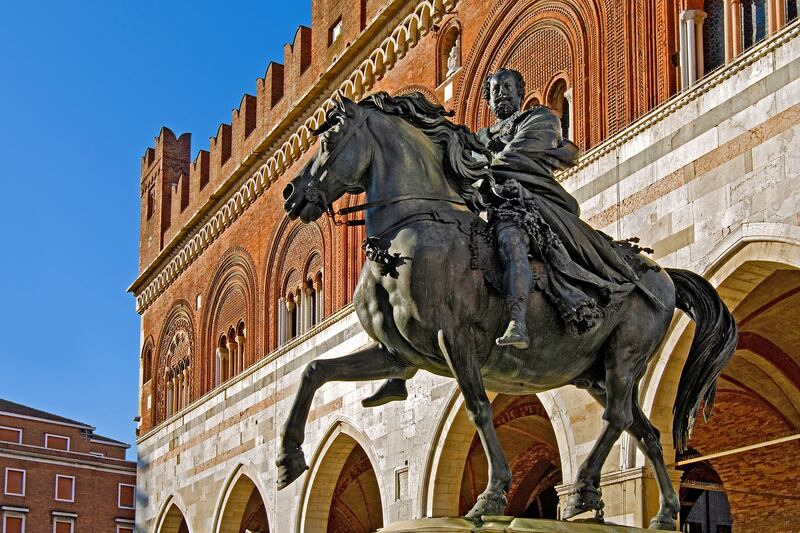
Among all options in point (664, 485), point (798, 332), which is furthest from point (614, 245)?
point (798, 332)

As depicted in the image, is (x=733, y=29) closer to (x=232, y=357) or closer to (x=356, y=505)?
(x=356, y=505)

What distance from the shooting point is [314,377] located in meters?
6.47

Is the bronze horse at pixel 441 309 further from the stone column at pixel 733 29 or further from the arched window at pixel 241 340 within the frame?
the arched window at pixel 241 340

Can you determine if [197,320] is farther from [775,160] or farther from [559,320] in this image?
[559,320]

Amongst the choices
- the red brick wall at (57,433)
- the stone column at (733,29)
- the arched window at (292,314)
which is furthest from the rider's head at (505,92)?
the red brick wall at (57,433)

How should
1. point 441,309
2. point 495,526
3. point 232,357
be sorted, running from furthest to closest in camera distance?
point 232,357 → point 441,309 → point 495,526

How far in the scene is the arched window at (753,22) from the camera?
11883mm

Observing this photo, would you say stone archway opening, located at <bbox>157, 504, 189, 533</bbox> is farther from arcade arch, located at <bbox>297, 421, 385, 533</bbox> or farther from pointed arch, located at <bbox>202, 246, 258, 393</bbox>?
arcade arch, located at <bbox>297, 421, 385, 533</bbox>

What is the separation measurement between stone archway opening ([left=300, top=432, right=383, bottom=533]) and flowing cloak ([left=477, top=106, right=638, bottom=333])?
38.0 feet

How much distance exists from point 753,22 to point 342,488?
38.6 feet

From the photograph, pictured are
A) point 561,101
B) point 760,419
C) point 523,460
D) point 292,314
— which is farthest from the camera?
point 292,314

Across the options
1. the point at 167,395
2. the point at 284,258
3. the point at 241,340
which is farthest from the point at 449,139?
the point at 167,395

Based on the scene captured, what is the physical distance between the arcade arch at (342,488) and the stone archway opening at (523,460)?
1.33 meters

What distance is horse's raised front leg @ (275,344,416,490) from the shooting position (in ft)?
21.2
